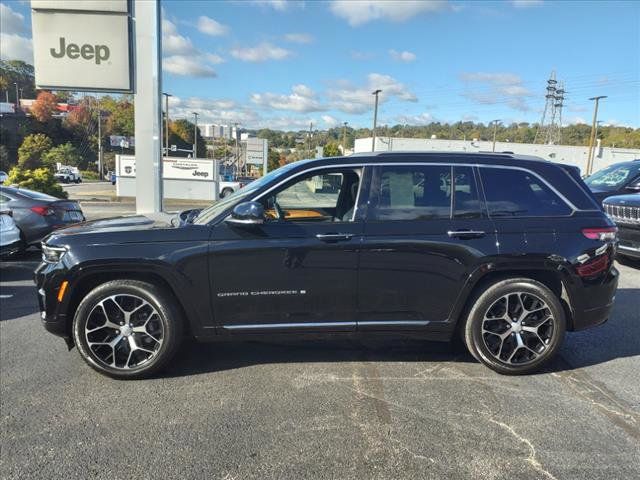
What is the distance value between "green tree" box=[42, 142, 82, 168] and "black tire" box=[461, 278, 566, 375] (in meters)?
79.5

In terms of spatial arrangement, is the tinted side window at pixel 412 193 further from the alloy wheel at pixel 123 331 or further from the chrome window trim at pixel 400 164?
the alloy wheel at pixel 123 331

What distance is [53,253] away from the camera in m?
3.75

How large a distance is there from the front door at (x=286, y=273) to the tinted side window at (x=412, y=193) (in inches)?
9.7

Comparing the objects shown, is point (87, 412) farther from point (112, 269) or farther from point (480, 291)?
point (480, 291)

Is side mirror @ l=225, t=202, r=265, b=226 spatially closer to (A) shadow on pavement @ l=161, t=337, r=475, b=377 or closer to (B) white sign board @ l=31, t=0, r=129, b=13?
(A) shadow on pavement @ l=161, t=337, r=475, b=377

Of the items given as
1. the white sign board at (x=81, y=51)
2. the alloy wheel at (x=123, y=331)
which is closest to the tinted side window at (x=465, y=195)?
the alloy wheel at (x=123, y=331)

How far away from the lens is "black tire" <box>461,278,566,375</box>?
3850 millimetres

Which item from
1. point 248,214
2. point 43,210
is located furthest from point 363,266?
point 43,210

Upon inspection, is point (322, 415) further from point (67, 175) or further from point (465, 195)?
point (67, 175)

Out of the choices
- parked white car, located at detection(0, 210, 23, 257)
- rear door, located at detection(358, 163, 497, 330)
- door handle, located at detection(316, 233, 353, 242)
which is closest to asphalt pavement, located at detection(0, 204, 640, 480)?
rear door, located at detection(358, 163, 497, 330)

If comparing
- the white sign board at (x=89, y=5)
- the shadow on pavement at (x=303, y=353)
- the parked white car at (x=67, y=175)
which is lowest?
the parked white car at (x=67, y=175)

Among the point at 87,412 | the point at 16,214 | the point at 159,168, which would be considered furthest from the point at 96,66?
the point at 87,412

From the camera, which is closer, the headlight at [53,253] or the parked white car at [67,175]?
the headlight at [53,253]

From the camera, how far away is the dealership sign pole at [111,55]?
32.2ft
